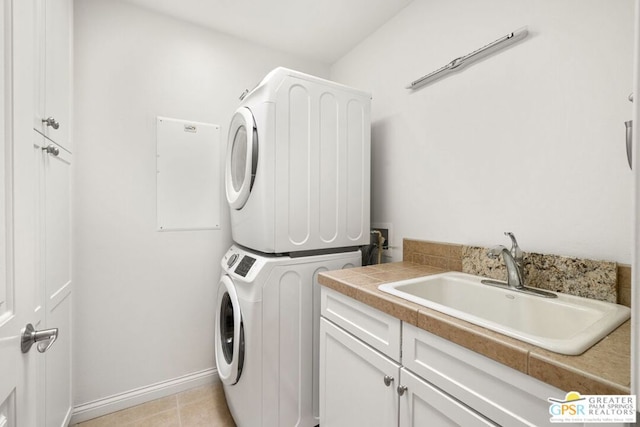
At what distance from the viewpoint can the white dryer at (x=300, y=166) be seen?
4.72ft

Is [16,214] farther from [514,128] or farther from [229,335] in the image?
[514,128]

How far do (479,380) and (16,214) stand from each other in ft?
3.90

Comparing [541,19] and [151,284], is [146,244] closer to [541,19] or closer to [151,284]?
[151,284]

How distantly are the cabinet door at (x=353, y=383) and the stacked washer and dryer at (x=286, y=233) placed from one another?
188 mm

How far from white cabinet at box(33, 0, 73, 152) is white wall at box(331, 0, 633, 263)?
181cm

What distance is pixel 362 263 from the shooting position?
1.88 meters

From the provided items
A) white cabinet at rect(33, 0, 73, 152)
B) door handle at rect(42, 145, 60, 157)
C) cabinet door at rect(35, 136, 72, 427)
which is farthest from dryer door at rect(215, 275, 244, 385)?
white cabinet at rect(33, 0, 73, 152)

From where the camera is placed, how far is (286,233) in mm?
1475

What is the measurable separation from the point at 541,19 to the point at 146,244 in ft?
8.04

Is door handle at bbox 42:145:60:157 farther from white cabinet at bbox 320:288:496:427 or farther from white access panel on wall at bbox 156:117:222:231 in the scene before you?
white cabinet at bbox 320:288:496:427

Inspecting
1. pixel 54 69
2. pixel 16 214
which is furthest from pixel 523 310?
pixel 54 69

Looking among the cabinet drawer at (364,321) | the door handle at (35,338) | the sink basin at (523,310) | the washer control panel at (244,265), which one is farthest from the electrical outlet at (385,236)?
the door handle at (35,338)

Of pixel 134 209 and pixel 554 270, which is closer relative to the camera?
pixel 554 270

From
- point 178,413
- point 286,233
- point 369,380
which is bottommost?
point 178,413
